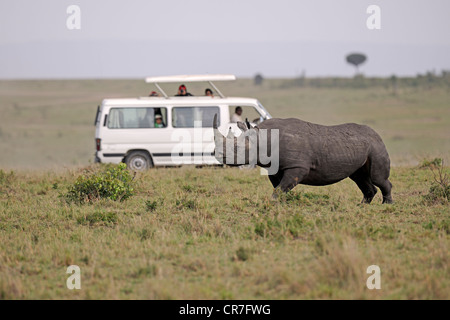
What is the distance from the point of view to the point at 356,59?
2867 inches

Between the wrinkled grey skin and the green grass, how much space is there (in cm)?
45

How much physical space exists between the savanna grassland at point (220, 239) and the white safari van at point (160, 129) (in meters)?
1.22

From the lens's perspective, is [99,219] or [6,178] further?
[6,178]

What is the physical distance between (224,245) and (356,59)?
223 ft

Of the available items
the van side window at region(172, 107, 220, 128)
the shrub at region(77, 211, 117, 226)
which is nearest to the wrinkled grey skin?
the shrub at region(77, 211, 117, 226)

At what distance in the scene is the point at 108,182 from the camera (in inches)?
448

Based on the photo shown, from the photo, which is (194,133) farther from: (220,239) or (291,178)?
(220,239)

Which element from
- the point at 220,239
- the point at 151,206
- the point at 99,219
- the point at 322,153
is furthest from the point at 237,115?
the point at 220,239

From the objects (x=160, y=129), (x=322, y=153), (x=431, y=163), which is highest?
(x=160, y=129)

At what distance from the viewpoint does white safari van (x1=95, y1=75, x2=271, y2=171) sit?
16594 millimetres

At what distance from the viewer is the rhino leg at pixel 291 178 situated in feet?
33.7

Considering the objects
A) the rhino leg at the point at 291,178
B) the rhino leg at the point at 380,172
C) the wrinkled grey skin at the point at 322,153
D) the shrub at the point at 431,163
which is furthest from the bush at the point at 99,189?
the shrub at the point at 431,163
